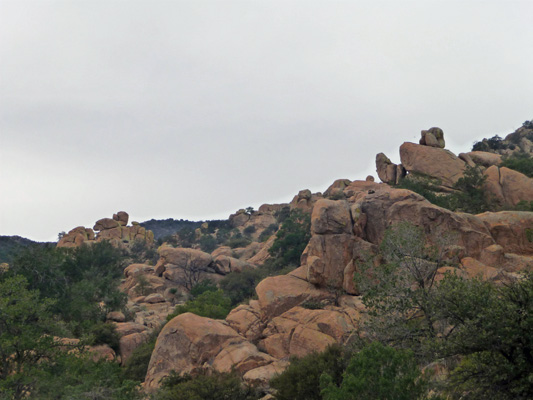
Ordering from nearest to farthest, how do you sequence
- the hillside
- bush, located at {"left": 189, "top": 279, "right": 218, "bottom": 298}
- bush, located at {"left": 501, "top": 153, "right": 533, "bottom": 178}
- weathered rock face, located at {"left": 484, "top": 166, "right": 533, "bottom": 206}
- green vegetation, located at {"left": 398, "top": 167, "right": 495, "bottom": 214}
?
the hillside < green vegetation, located at {"left": 398, "top": 167, "right": 495, "bottom": 214} < weathered rock face, located at {"left": 484, "top": 166, "right": 533, "bottom": 206} < bush, located at {"left": 501, "top": 153, "right": 533, "bottom": 178} < bush, located at {"left": 189, "top": 279, "right": 218, "bottom": 298}

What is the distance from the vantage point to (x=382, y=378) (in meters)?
10.4

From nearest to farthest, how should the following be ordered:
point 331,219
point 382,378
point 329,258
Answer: point 382,378, point 329,258, point 331,219

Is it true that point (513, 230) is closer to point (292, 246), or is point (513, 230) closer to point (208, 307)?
point (208, 307)

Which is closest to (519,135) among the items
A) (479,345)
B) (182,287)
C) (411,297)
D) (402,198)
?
(402,198)

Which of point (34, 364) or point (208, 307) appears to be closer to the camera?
point (34, 364)

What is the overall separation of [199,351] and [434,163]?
33.6m

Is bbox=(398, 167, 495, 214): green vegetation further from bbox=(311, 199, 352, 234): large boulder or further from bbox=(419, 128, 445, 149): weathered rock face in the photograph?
bbox=(311, 199, 352, 234): large boulder

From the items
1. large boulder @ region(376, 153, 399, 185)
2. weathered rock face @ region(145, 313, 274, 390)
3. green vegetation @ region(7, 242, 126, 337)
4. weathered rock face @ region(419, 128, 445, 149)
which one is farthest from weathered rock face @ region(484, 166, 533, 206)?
green vegetation @ region(7, 242, 126, 337)

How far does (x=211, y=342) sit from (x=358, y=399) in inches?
526

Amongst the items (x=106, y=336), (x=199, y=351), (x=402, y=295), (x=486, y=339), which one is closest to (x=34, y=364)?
(x=199, y=351)

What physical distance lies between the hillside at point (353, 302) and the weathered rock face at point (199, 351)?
0.07 meters

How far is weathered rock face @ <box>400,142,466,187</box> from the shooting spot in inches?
1694

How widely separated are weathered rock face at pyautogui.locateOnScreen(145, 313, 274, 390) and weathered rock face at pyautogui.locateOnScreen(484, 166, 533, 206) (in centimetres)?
2700

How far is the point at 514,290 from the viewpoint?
34.4 feet
